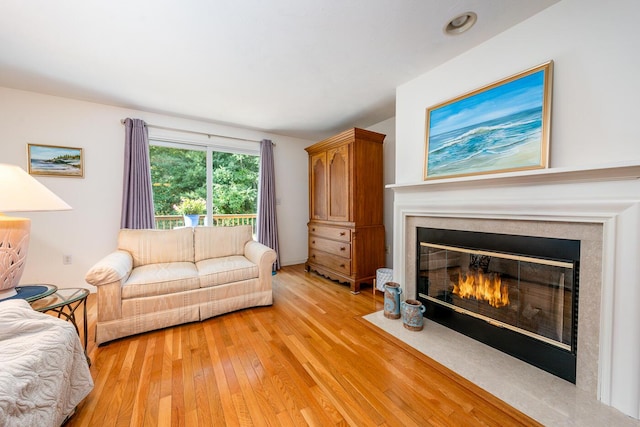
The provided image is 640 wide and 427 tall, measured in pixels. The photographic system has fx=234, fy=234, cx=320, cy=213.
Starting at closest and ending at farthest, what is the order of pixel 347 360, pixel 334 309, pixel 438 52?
pixel 347 360 → pixel 438 52 → pixel 334 309

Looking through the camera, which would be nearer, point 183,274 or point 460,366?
point 460,366

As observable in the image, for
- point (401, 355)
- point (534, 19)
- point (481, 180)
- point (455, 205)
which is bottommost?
point (401, 355)

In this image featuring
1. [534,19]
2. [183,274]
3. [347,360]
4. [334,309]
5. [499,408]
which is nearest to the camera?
[499,408]

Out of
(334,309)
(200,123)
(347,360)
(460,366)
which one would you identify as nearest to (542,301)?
(460,366)

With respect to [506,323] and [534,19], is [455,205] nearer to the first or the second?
[506,323]

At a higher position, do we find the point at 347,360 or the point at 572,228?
the point at 572,228

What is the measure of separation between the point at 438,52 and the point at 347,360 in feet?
8.28

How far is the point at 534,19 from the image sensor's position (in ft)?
5.09

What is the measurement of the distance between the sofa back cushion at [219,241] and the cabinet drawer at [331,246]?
105 centimetres

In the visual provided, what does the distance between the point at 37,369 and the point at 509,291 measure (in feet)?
8.65

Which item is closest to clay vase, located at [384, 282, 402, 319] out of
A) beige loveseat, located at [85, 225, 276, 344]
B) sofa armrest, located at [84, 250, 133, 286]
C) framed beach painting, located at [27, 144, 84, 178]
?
beige loveseat, located at [85, 225, 276, 344]

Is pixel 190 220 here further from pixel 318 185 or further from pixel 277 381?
pixel 277 381

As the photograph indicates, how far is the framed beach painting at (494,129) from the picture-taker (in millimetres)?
1504

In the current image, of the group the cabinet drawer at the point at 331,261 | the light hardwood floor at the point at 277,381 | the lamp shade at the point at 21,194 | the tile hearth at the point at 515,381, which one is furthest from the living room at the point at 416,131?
the lamp shade at the point at 21,194
